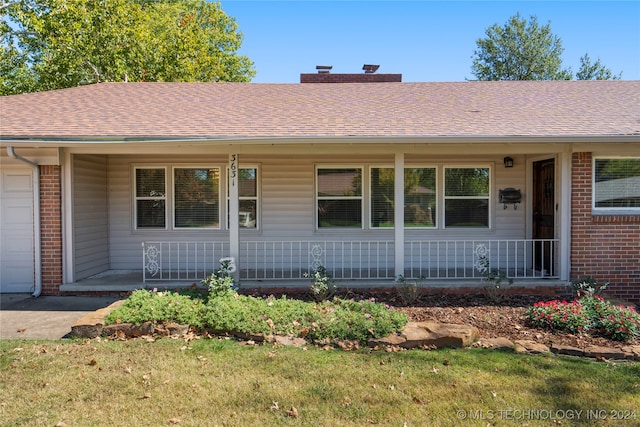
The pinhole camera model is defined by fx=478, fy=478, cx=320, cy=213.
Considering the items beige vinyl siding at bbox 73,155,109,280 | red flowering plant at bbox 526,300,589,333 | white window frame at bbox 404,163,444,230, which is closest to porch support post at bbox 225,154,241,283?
beige vinyl siding at bbox 73,155,109,280

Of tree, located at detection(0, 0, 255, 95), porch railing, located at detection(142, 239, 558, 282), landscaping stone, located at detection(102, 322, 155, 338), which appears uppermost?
tree, located at detection(0, 0, 255, 95)

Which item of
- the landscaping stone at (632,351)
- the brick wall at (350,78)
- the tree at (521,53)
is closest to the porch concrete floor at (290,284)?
the landscaping stone at (632,351)

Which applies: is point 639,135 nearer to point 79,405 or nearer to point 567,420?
point 567,420

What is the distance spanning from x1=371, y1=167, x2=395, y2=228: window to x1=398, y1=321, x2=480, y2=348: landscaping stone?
14.6ft

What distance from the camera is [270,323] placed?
5.87m

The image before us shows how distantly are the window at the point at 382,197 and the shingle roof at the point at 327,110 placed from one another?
1370 millimetres

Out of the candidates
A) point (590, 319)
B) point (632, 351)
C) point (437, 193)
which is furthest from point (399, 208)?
point (632, 351)

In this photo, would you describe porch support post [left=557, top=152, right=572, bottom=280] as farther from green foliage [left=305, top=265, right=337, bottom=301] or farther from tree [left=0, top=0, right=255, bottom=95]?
tree [left=0, top=0, right=255, bottom=95]

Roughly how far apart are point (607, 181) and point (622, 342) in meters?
3.67

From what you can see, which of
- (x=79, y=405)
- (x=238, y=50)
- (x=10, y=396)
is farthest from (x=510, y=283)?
(x=238, y=50)

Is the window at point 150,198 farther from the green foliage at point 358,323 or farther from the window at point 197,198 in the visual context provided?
the green foliage at point 358,323

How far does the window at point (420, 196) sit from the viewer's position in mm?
9977

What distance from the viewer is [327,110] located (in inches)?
366

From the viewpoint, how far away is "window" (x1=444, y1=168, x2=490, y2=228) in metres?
9.96
